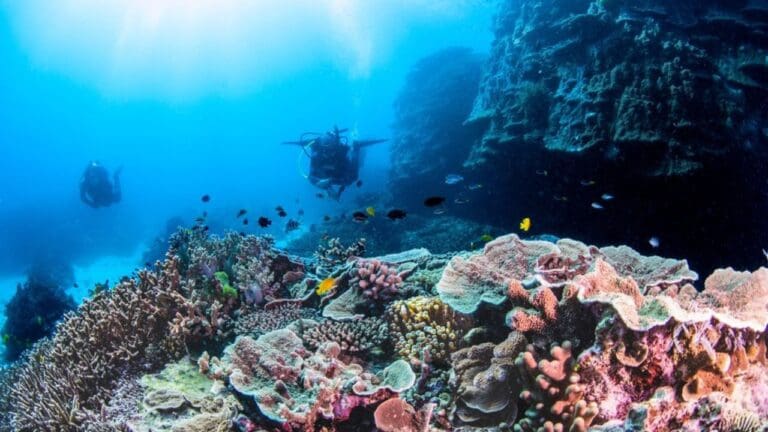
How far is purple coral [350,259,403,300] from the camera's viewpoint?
4.64 m

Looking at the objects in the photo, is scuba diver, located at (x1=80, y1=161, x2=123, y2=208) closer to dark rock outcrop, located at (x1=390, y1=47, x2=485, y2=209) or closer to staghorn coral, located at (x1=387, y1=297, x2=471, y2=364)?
dark rock outcrop, located at (x1=390, y1=47, x2=485, y2=209)

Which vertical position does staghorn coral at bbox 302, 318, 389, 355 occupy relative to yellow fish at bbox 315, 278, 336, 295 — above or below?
below

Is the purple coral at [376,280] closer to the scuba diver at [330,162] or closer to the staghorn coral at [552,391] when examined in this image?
the staghorn coral at [552,391]

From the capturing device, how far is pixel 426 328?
385cm

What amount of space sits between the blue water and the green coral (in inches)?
1151

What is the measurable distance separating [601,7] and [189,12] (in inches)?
3249

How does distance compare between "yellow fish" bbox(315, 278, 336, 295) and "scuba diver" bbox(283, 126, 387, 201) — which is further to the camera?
"scuba diver" bbox(283, 126, 387, 201)

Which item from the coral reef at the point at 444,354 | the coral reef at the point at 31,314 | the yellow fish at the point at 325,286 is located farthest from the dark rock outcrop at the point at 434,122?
the coral reef at the point at 31,314

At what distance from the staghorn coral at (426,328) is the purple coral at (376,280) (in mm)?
450

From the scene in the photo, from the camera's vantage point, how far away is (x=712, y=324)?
2.51 m

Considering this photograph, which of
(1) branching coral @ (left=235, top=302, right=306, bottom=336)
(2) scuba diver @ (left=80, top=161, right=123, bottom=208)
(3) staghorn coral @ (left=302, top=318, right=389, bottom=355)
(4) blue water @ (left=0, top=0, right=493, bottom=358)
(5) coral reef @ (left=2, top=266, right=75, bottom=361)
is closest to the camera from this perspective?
(3) staghorn coral @ (left=302, top=318, right=389, bottom=355)

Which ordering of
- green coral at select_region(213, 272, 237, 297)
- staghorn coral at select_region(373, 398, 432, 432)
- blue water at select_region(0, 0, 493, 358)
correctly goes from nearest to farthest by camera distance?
staghorn coral at select_region(373, 398, 432, 432)
green coral at select_region(213, 272, 237, 297)
blue water at select_region(0, 0, 493, 358)

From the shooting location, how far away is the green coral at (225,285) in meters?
5.35

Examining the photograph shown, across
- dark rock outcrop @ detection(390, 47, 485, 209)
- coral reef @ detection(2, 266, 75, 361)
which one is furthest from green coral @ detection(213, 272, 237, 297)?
dark rock outcrop @ detection(390, 47, 485, 209)
